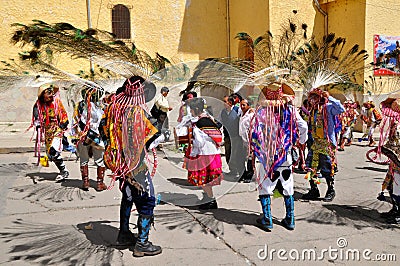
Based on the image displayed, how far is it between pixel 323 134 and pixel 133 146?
2.95 metres

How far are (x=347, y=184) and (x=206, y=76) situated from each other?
3.71 m

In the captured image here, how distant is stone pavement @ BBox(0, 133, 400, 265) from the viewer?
13.6 ft

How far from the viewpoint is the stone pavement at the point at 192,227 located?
4.13 metres

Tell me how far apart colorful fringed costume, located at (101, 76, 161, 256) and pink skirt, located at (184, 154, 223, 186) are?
A: 150 centimetres

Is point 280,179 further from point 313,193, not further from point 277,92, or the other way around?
point 313,193

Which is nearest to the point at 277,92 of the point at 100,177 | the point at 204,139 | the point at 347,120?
the point at 204,139

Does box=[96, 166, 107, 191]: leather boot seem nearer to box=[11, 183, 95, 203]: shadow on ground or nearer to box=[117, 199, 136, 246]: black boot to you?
box=[11, 183, 95, 203]: shadow on ground

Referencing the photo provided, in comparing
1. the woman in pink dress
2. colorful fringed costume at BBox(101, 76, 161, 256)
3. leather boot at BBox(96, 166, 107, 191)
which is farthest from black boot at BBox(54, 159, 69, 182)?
colorful fringed costume at BBox(101, 76, 161, 256)

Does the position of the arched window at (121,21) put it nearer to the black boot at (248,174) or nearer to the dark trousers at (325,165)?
the black boot at (248,174)

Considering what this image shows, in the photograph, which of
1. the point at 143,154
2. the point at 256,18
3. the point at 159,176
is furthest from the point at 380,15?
the point at 143,154

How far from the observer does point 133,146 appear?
4.01 metres

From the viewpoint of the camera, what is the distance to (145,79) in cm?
413

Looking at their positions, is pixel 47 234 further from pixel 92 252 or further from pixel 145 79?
Answer: pixel 145 79

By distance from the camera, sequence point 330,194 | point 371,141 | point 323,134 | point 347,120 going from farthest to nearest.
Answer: point 371,141
point 347,120
point 330,194
point 323,134
